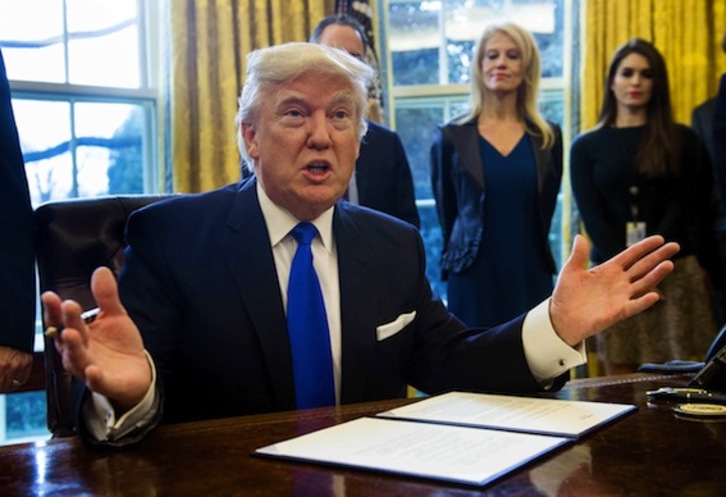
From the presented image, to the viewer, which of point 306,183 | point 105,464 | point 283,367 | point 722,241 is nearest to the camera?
point 105,464

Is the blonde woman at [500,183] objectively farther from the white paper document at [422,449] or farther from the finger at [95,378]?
the finger at [95,378]

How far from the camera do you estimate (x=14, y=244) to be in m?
1.90

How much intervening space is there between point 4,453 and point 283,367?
534 mm

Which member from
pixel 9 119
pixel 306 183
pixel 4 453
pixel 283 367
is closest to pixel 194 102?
pixel 9 119

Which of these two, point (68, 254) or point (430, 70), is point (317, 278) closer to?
point (68, 254)

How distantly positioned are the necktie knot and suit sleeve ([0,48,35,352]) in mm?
591

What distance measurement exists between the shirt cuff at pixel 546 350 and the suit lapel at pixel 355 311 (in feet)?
0.94

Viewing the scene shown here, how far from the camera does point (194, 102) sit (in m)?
3.82

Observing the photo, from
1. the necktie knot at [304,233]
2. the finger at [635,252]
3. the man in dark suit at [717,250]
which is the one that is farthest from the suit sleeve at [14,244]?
the man in dark suit at [717,250]

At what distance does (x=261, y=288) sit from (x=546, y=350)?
0.51m

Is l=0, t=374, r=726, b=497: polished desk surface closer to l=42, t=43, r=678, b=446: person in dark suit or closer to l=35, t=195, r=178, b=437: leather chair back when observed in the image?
l=42, t=43, r=678, b=446: person in dark suit

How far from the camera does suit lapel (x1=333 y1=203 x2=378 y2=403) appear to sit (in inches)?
65.7

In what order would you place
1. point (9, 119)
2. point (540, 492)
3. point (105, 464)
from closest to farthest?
point (540, 492)
point (105, 464)
point (9, 119)

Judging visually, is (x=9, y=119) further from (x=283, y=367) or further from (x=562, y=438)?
(x=562, y=438)
